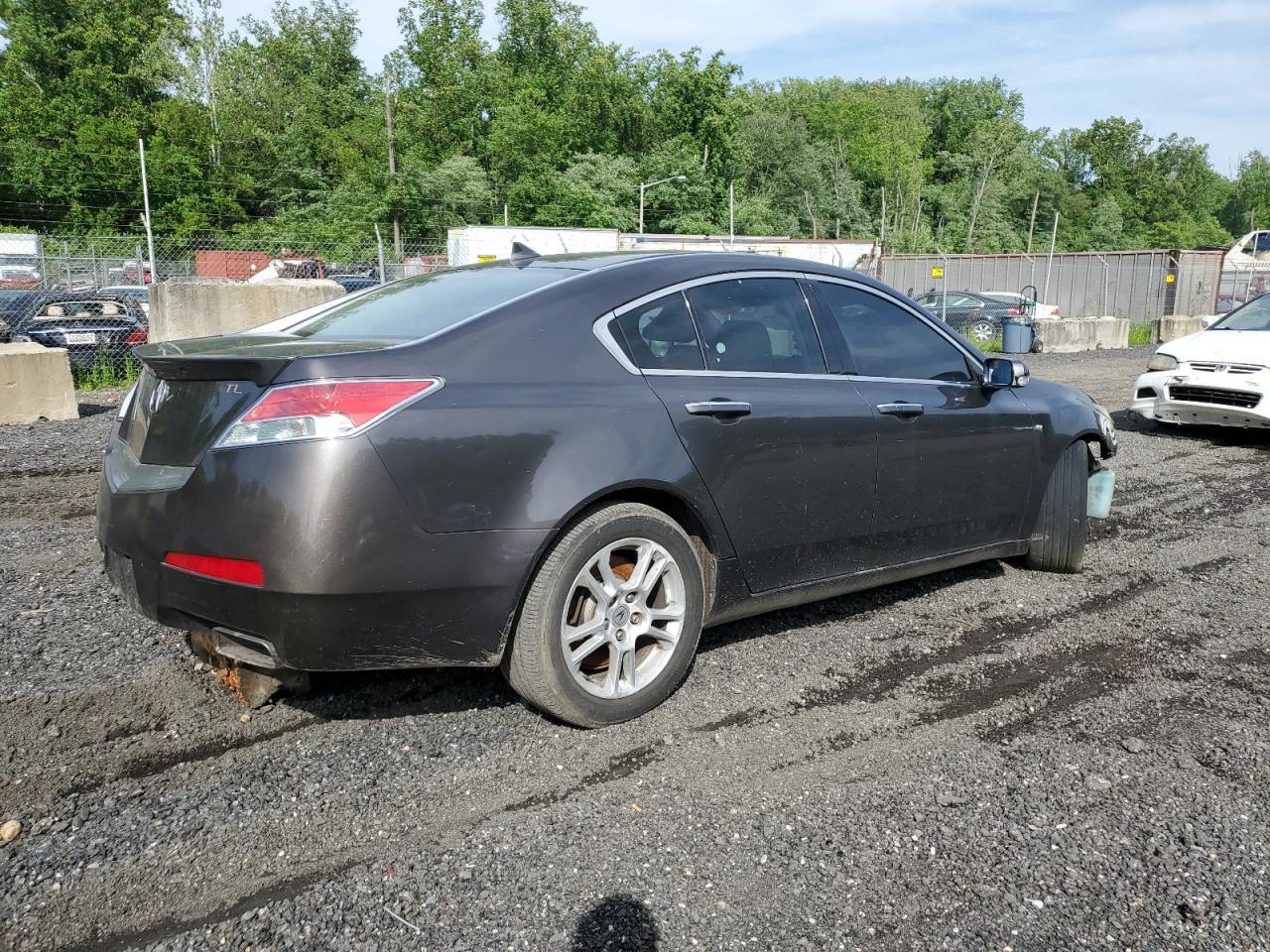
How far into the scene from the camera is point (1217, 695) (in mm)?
3855

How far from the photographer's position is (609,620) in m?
3.37

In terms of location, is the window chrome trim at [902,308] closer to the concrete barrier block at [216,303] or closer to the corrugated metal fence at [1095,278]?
the concrete barrier block at [216,303]

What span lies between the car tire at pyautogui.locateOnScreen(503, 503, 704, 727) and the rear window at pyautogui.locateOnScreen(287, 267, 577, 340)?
0.83 meters

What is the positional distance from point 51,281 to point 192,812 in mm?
19464

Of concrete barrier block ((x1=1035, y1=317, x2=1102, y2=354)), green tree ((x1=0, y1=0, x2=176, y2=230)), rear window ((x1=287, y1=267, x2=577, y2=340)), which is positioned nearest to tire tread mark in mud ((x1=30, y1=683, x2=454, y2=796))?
rear window ((x1=287, y1=267, x2=577, y2=340))

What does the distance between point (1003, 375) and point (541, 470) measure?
2584 millimetres

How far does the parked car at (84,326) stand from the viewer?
44.6ft

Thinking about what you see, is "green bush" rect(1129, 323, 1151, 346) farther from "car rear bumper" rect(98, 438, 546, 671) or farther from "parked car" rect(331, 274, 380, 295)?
"car rear bumper" rect(98, 438, 546, 671)

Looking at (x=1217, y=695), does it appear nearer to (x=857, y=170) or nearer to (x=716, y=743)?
(x=716, y=743)

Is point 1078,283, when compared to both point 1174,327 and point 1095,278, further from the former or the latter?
point 1174,327

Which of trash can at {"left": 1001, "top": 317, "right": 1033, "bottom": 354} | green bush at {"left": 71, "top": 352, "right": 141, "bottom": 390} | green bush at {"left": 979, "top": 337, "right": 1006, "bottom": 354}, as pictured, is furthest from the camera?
green bush at {"left": 979, "top": 337, "right": 1006, "bottom": 354}

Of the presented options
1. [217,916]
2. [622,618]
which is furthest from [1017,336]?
[217,916]

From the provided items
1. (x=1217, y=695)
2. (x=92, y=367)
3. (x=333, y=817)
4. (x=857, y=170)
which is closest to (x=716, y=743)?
(x=333, y=817)

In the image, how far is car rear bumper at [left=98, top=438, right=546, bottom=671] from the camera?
9.39ft
